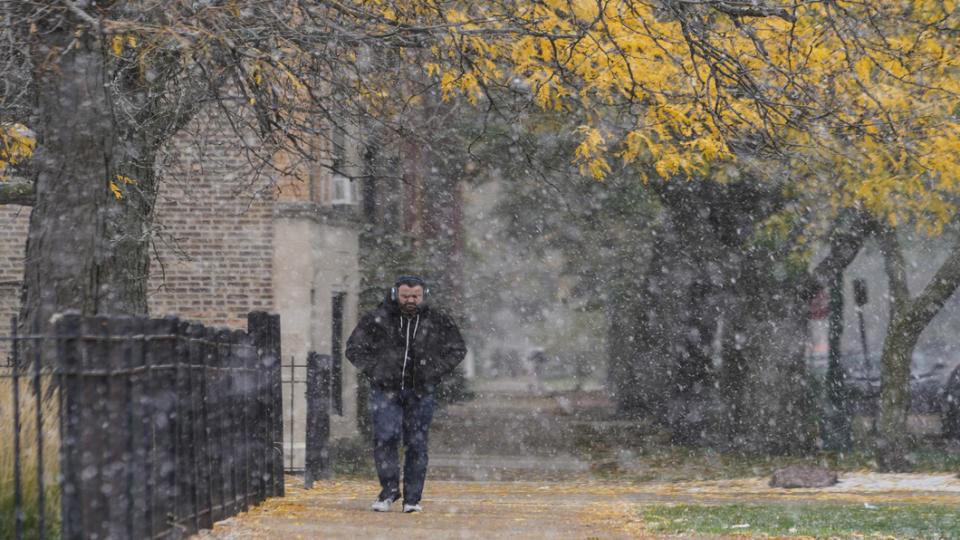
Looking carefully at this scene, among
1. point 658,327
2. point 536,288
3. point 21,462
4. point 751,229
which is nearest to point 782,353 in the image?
point 751,229

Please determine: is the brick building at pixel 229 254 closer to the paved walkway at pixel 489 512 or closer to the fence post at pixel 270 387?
the paved walkway at pixel 489 512

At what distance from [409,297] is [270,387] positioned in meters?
1.57

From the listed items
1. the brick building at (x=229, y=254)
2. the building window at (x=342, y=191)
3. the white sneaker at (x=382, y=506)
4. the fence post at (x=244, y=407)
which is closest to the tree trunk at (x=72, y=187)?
the fence post at (x=244, y=407)

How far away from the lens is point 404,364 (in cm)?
834

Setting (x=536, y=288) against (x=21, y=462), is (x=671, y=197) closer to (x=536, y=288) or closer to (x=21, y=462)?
(x=536, y=288)

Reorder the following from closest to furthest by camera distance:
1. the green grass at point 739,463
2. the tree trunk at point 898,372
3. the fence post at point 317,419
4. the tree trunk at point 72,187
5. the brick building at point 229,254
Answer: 1. the tree trunk at point 72,187
2. the fence post at point 317,419
3. the tree trunk at point 898,372
4. the green grass at point 739,463
5. the brick building at point 229,254

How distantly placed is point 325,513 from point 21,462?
9.95 feet

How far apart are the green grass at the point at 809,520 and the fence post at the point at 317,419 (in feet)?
13.4

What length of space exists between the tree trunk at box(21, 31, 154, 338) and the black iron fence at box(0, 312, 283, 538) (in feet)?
2.45

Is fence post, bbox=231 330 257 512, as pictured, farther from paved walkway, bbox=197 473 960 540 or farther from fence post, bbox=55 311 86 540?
fence post, bbox=55 311 86 540

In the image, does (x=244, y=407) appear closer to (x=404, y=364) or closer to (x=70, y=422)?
(x=404, y=364)

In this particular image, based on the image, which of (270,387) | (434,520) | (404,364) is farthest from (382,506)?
(270,387)

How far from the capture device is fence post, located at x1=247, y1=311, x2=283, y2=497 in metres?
8.80

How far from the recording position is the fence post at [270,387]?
8.80 m
